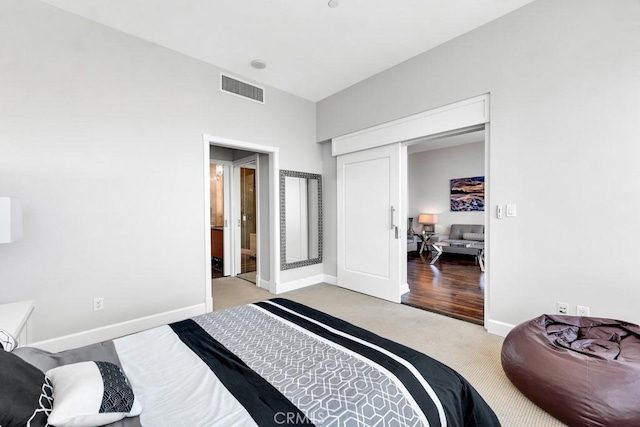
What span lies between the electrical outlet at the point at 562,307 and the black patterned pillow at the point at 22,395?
10.7 ft

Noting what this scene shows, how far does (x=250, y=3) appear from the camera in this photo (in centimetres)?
247

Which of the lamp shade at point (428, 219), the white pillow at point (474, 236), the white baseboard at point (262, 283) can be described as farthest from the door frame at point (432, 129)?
the lamp shade at point (428, 219)

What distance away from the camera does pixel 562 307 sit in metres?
2.41

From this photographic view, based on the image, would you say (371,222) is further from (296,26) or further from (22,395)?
(22,395)

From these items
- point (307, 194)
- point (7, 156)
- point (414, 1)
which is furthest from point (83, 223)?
point (414, 1)

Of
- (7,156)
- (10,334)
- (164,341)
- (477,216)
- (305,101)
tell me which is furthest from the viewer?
(477,216)

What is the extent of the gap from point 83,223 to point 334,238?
316cm

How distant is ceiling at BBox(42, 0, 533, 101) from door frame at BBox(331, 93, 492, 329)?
0.74 m

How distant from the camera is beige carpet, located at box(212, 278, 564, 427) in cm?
177

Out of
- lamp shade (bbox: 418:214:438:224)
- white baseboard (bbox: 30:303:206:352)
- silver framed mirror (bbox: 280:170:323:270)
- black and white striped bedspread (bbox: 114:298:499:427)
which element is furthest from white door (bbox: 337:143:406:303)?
lamp shade (bbox: 418:214:438:224)

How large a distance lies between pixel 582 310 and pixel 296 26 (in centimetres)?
360

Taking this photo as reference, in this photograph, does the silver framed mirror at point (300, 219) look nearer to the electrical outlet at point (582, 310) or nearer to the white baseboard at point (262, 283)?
the white baseboard at point (262, 283)

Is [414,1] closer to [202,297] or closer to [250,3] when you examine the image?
[250,3]

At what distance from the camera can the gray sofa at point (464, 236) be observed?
246 inches
